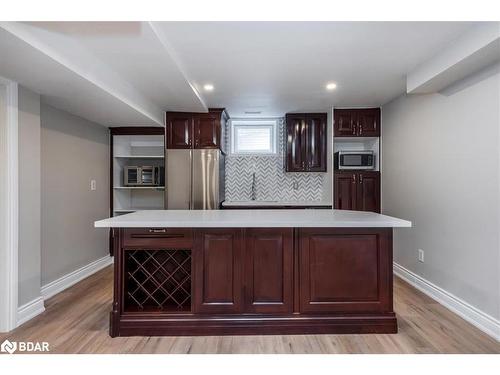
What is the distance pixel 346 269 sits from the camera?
236 centimetres

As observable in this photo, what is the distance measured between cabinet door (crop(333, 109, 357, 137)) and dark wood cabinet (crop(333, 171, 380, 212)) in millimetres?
583

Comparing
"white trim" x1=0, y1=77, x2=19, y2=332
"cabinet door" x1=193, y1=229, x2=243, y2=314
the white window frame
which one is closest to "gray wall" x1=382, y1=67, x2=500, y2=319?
the white window frame

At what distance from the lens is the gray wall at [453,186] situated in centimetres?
239

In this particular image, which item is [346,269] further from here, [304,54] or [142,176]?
[142,176]

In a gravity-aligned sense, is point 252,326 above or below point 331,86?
below

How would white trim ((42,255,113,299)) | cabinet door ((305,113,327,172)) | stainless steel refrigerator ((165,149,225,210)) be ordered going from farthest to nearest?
cabinet door ((305,113,327,172)) < stainless steel refrigerator ((165,149,225,210)) < white trim ((42,255,113,299))

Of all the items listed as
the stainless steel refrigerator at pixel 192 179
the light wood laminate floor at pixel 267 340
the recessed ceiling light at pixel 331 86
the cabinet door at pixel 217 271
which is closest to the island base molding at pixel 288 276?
the cabinet door at pixel 217 271

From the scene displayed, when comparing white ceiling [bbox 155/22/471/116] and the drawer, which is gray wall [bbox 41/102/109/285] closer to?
the drawer

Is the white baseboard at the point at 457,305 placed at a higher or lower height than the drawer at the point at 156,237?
lower

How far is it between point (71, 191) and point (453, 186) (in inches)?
162

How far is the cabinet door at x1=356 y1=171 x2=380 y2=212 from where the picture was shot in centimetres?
446

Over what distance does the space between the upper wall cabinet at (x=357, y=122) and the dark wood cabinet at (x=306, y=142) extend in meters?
0.25

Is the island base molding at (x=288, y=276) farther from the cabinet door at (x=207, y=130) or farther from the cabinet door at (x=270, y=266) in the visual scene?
the cabinet door at (x=207, y=130)

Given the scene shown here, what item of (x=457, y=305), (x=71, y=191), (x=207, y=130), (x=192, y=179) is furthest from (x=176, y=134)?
(x=457, y=305)
